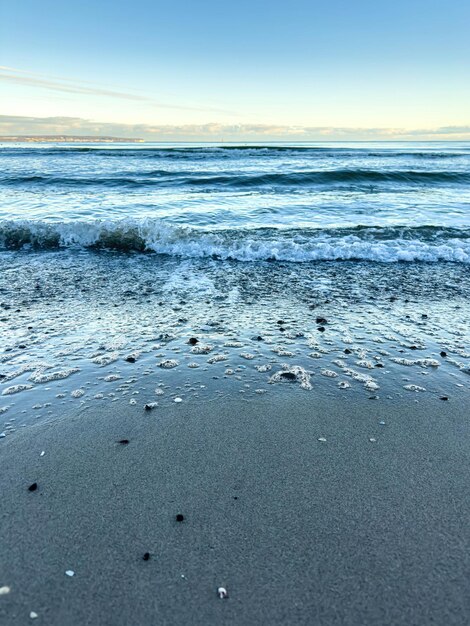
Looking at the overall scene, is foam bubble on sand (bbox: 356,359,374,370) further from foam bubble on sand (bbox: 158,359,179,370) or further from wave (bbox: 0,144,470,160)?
wave (bbox: 0,144,470,160)

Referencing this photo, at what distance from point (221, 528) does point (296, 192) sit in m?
18.0

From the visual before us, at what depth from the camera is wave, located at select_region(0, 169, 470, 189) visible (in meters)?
20.7

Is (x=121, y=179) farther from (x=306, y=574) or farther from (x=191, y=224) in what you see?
(x=306, y=574)

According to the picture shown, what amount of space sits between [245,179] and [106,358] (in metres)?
19.2

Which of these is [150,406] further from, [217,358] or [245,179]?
[245,179]

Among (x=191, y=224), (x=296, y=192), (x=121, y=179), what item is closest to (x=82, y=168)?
(x=121, y=179)

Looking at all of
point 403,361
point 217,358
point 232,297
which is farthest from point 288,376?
point 232,297

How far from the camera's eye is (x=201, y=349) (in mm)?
4605

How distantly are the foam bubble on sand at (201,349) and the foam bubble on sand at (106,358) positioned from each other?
858 millimetres

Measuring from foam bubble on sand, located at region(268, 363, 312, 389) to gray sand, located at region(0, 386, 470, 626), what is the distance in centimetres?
42

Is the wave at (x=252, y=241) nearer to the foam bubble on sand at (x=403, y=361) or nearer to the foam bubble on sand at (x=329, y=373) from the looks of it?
the foam bubble on sand at (x=403, y=361)

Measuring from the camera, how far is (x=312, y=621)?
1.81m

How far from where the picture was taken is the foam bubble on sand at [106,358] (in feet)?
14.1

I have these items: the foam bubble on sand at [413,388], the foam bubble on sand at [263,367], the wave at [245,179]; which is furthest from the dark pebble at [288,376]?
the wave at [245,179]
